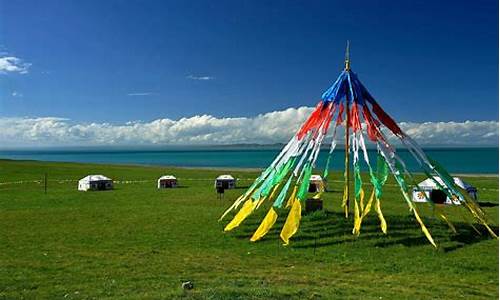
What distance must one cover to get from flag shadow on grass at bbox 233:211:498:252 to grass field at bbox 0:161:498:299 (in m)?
0.05

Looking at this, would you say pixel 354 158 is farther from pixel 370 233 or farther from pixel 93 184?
pixel 93 184

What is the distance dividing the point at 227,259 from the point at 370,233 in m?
7.11

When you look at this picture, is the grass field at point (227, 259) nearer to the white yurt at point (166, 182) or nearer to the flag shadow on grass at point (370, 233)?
the flag shadow on grass at point (370, 233)

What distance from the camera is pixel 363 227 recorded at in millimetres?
21609

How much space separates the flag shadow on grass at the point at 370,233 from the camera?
1944cm

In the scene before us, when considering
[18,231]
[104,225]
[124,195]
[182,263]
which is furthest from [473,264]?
[124,195]

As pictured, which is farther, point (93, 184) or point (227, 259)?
point (93, 184)

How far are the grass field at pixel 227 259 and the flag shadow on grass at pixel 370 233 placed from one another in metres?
0.05

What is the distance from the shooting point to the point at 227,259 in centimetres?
1709

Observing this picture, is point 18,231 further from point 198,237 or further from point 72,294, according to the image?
point 72,294

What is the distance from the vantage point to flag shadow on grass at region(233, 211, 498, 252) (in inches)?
765

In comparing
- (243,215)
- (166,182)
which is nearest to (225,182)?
(166,182)

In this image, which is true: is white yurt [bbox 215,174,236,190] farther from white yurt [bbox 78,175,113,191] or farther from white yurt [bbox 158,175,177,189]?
white yurt [bbox 78,175,113,191]

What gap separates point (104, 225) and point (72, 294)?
12.6 meters
